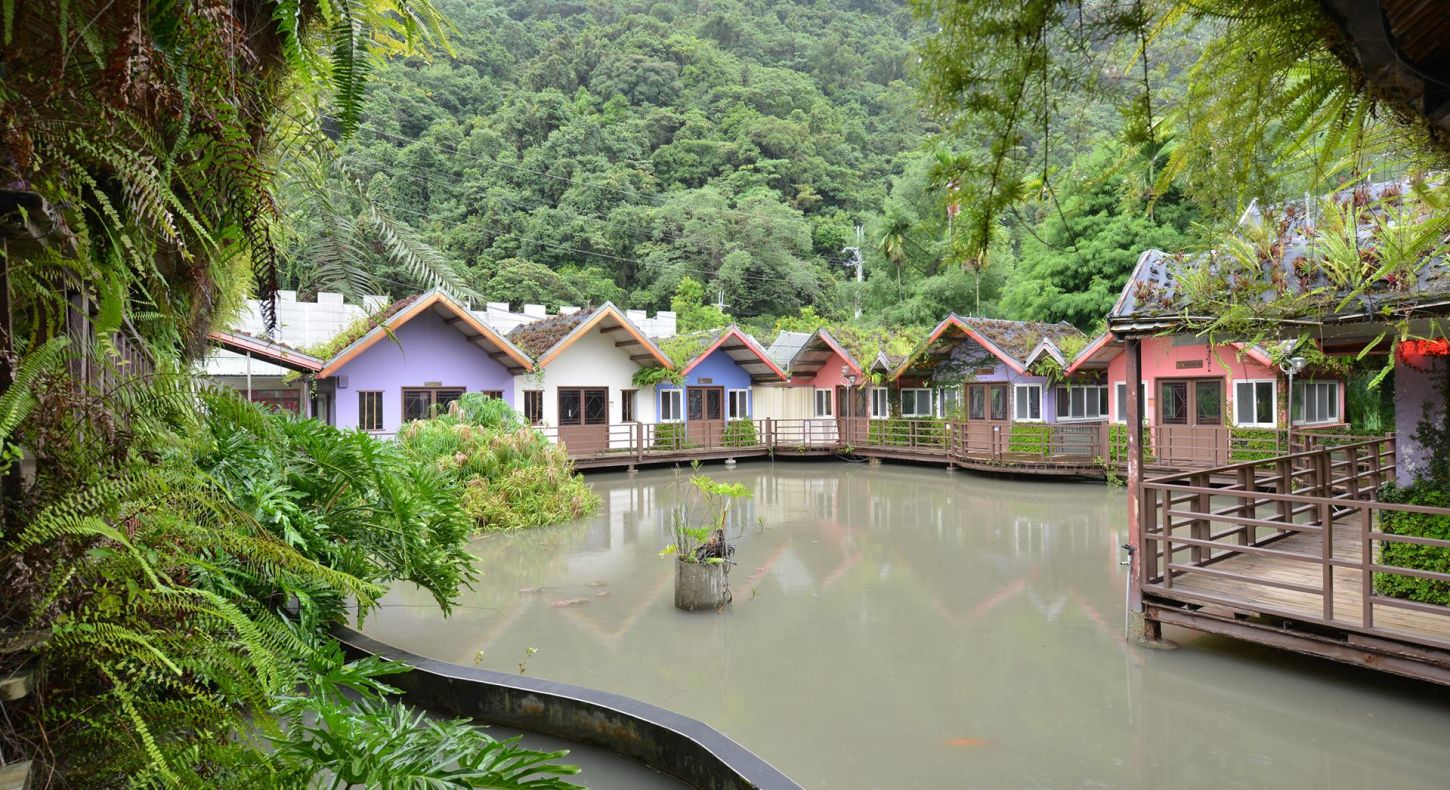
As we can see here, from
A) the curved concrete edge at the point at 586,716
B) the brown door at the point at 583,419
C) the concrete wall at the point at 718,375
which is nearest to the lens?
the curved concrete edge at the point at 586,716

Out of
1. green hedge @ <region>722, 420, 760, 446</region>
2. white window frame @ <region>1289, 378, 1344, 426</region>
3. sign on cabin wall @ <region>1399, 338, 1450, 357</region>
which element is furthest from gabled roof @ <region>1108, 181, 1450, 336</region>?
green hedge @ <region>722, 420, 760, 446</region>

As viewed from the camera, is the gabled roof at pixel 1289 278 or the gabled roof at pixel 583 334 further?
the gabled roof at pixel 583 334

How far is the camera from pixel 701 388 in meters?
22.1

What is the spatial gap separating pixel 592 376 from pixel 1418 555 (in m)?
16.8

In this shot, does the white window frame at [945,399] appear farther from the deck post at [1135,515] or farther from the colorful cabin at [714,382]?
the deck post at [1135,515]

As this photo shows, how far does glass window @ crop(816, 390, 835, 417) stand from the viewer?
23.6 m

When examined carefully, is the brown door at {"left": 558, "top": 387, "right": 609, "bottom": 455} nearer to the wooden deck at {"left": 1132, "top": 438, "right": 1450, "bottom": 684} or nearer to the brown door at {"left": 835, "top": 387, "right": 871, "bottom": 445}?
the brown door at {"left": 835, "top": 387, "right": 871, "bottom": 445}

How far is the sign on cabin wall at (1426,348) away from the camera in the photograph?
6340 mm

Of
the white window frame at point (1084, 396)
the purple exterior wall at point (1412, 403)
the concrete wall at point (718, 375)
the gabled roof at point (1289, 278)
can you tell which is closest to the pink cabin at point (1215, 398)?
the white window frame at point (1084, 396)

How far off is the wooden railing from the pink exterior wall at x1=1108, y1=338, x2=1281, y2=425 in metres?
7.81

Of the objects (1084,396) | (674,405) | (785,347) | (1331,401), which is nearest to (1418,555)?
(1084,396)

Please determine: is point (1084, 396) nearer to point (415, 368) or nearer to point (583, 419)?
point (583, 419)

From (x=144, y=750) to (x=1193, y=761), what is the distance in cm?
467

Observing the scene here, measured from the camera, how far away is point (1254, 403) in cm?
1564
